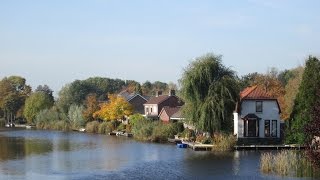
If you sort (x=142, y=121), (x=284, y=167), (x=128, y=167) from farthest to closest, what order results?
1. (x=142, y=121)
2. (x=128, y=167)
3. (x=284, y=167)

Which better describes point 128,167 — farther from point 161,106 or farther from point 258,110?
point 161,106

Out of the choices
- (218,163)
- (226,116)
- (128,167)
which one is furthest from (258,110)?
(128,167)

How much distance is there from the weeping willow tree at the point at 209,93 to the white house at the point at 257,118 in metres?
1.03

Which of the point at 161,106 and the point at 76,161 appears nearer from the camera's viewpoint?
the point at 76,161

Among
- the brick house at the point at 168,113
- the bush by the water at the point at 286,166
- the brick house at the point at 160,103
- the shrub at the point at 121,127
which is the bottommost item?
the bush by the water at the point at 286,166

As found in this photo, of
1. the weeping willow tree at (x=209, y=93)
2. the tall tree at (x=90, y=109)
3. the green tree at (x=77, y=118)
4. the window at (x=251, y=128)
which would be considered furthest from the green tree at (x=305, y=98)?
the green tree at (x=77, y=118)

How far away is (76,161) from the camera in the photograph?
4378cm

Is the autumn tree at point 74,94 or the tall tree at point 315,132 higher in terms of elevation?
the autumn tree at point 74,94

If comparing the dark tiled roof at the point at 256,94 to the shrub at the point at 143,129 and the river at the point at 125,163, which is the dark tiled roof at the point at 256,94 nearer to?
the river at the point at 125,163

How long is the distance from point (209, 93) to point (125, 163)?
49.1 feet

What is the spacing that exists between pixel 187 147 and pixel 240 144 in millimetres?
5649

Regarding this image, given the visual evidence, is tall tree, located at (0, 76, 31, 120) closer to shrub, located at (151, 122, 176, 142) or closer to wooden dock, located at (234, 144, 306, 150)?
shrub, located at (151, 122, 176, 142)

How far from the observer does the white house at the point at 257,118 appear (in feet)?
177

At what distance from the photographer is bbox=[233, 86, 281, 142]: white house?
177ft
